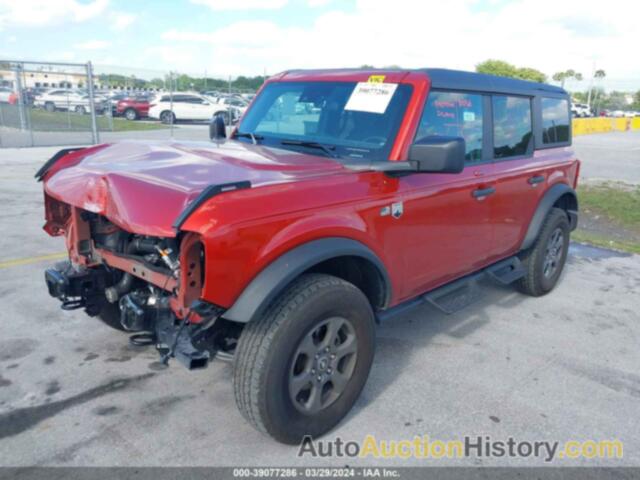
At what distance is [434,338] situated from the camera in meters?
4.25

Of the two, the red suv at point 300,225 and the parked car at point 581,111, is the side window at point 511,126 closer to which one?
the red suv at point 300,225

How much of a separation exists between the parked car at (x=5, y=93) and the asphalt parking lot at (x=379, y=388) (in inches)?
532

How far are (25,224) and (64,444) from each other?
4933mm

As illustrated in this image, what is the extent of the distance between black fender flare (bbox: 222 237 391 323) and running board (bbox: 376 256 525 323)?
826mm

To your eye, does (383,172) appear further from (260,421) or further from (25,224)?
(25,224)

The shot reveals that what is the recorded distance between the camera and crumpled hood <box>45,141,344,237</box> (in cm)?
246

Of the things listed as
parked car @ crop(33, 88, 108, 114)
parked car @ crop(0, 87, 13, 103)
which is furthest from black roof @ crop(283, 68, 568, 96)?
parked car @ crop(33, 88, 108, 114)

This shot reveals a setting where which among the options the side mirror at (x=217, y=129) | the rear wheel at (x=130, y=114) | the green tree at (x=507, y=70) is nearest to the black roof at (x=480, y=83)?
the side mirror at (x=217, y=129)

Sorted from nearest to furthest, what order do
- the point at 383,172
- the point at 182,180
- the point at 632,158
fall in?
the point at 182,180 < the point at 383,172 < the point at 632,158

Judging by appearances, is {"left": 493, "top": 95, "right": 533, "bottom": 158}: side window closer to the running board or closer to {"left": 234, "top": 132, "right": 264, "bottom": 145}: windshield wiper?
the running board

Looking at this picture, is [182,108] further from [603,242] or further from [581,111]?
[581,111]

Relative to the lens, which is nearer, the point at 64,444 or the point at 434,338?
the point at 64,444

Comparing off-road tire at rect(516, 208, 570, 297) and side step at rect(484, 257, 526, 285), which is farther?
off-road tire at rect(516, 208, 570, 297)

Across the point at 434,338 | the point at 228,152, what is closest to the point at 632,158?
the point at 434,338
